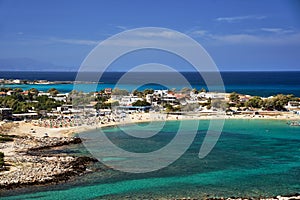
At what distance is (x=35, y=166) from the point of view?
46.9ft

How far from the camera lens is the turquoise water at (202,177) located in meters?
11.8

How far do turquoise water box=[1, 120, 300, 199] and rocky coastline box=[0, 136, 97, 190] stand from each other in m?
0.56

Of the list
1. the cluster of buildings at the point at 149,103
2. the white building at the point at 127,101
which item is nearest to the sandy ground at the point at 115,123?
the cluster of buildings at the point at 149,103

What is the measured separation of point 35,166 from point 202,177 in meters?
6.33

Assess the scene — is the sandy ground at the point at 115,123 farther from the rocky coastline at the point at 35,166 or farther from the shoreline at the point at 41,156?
the rocky coastline at the point at 35,166

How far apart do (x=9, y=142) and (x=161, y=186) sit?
411 inches

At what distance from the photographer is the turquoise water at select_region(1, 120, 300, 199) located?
11758 mm

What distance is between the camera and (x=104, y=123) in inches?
1049

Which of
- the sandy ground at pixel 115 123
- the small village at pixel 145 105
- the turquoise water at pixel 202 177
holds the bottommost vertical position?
the turquoise water at pixel 202 177

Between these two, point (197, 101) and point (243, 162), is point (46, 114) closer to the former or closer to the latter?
point (197, 101)

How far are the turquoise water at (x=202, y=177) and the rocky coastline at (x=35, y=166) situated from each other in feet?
1.85

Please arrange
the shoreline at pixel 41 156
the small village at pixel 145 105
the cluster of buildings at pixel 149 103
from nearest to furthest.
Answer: the shoreline at pixel 41 156 → the small village at pixel 145 105 → the cluster of buildings at pixel 149 103

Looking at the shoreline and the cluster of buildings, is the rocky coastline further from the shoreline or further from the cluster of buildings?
the cluster of buildings

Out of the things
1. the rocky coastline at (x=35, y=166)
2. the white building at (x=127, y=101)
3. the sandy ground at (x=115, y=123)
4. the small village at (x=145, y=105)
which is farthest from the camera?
the white building at (x=127, y=101)
